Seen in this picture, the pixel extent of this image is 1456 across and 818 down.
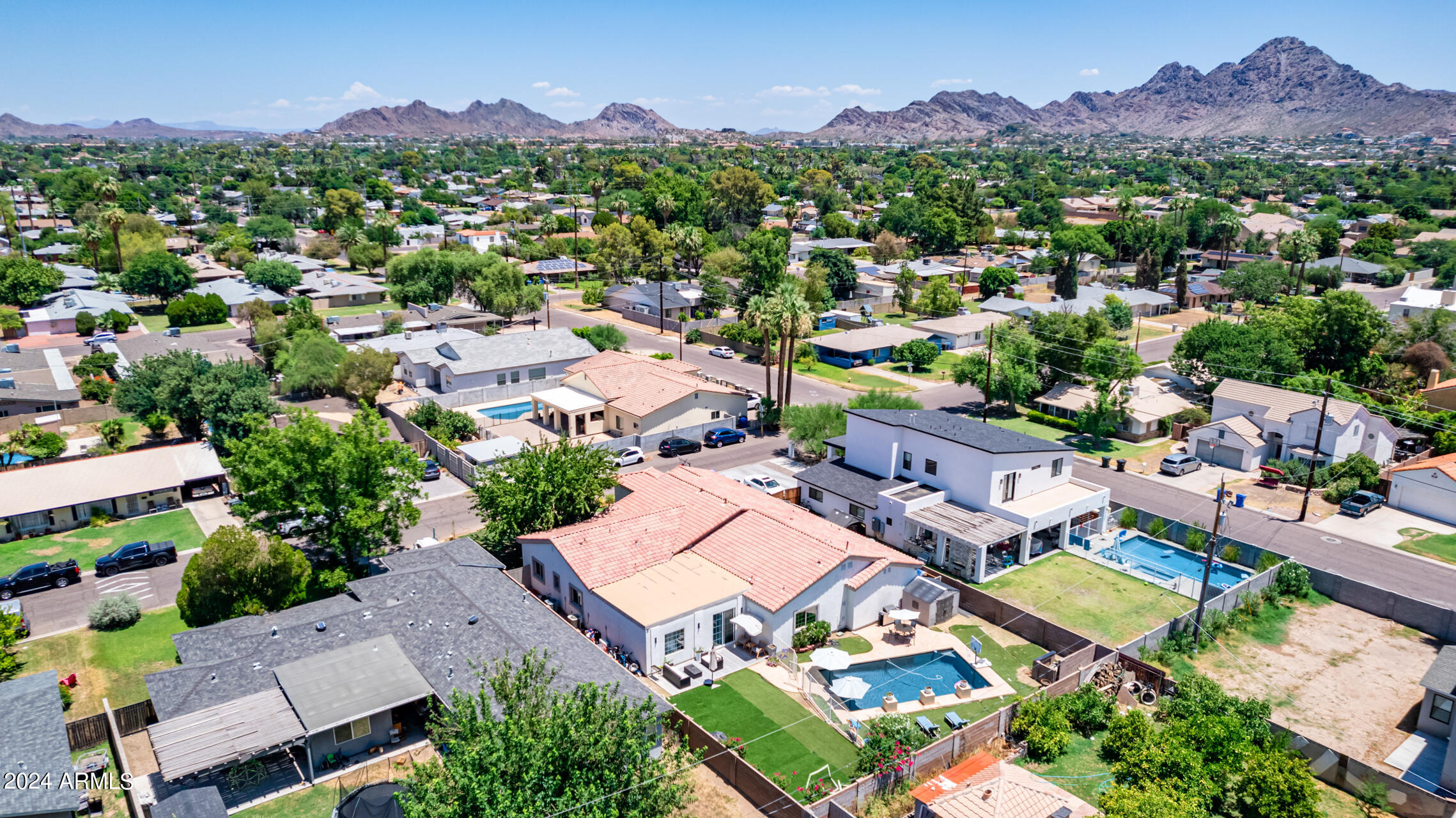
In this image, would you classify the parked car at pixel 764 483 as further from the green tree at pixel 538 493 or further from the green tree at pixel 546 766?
the green tree at pixel 546 766

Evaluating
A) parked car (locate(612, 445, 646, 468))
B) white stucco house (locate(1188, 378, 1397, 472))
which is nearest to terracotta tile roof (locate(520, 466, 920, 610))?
parked car (locate(612, 445, 646, 468))

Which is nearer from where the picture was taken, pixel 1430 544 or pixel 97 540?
pixel 97 540

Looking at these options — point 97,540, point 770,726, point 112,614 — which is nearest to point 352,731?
point 770,726

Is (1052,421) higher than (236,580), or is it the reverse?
(236,580)

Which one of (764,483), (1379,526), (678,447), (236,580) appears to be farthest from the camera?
(678,447)

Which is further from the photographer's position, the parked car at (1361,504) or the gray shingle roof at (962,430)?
the parked car at (1361,504)

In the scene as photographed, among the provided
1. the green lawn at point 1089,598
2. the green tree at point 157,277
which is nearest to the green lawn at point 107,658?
the green lawn at point 1089,598

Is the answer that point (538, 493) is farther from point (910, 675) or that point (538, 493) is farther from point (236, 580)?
point (910, 675)
